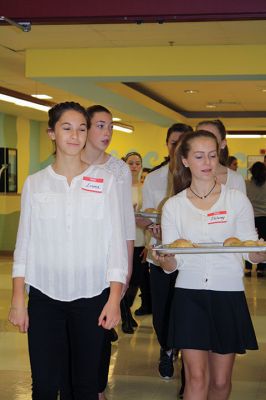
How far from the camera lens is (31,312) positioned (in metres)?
3.00

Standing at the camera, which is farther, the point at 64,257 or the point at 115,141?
the point at 115,141

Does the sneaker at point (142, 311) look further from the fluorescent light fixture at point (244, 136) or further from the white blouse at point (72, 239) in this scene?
the fluorescent light fixture at point (244, 136)

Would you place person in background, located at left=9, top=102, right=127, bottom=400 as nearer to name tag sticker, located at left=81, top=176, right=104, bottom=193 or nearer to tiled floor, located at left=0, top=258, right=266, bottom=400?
name tag sticker, located at left=81, top=176, right=104, bottom=193

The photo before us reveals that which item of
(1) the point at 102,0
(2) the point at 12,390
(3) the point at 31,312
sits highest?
(1) the point at 102,0

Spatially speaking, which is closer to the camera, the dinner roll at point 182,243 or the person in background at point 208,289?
the dinner roll at point 182,243

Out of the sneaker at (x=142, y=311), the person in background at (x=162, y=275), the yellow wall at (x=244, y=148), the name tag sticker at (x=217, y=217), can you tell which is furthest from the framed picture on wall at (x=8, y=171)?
the name tag sticker at (x=217, y=217)

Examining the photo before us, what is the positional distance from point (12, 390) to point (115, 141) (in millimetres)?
15503

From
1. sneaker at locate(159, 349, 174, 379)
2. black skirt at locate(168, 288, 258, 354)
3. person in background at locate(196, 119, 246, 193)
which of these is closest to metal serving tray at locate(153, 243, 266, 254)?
black skirt at locate(168, 288, 258, 354)

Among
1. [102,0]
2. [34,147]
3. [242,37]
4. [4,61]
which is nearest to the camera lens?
[102,0]

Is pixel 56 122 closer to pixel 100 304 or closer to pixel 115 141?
pixel 100 304

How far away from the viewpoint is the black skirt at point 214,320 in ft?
10.8

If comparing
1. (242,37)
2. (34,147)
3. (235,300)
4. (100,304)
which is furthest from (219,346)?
(34,147)

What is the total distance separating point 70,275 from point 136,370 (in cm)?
250

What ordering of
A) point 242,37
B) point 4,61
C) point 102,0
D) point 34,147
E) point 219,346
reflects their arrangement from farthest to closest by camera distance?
1. point 34,147
2. point 4,61
3. point 242,37
4. point 102,0
5. point 219,346
